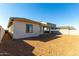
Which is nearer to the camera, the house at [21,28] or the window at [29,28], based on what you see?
the house at [21,28]

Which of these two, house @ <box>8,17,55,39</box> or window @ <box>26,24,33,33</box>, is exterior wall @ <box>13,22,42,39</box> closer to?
house @ <box>8,17,55,39</box>

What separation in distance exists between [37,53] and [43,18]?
8.33 ft

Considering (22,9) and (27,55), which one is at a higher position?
(22,9)

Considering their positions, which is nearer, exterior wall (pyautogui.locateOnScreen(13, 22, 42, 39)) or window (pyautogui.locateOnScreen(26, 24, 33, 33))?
exterior wall (pyautogui.locateOnScreen(13, 22, 42, 39))

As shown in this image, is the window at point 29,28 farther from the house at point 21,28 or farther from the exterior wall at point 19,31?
the exterior wall at point 19,31

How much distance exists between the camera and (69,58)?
5.52m

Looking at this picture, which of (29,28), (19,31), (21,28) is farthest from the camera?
(29,28)

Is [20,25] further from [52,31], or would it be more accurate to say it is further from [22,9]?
[52,31]

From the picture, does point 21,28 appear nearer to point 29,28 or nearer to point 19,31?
point 19,31

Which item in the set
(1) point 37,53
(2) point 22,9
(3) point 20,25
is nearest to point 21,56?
(1) point 37,53

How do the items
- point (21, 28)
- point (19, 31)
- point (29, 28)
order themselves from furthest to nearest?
point (29, 28) < point (21, 28) < point (19, 31)

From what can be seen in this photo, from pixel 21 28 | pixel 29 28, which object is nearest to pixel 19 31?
pixel 21 28

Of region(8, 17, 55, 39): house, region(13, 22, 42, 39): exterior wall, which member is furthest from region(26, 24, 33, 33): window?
region(13, 22, 42, 39): exterior wall

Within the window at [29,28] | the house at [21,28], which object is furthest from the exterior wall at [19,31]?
the window at [29,28]
